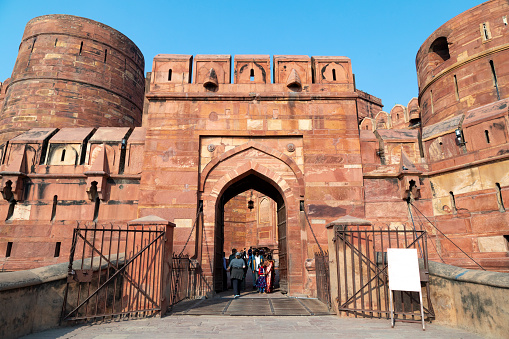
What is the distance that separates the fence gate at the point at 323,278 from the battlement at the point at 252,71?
4741 mm

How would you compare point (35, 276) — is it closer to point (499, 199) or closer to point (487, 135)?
point (499, 199)

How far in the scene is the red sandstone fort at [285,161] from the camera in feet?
27.8

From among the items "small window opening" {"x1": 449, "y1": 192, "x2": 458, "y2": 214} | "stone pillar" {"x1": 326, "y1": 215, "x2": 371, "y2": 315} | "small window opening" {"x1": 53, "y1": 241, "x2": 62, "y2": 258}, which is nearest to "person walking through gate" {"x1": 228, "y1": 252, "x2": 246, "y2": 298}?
"stone pillar" {"x1": 326, "y1": 215, "x2": 371, "y2": 315}

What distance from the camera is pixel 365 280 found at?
18.8ft

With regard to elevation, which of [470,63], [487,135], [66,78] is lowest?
[487,135]

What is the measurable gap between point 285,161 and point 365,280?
4256mm

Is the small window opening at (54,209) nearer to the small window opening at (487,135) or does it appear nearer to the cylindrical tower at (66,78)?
the cylindrical tower at (66,78)

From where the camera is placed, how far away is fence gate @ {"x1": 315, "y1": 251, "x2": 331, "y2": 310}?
21.7 ft

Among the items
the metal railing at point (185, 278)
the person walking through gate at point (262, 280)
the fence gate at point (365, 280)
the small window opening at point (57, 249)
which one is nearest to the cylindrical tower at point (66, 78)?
the small window opening at point (57, 249)

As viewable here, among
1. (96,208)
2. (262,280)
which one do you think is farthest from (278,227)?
(96,208)

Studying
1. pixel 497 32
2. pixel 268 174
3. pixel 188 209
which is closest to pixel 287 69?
pixel 268 174

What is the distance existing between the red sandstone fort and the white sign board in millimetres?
3547

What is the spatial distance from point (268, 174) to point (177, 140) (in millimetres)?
2567

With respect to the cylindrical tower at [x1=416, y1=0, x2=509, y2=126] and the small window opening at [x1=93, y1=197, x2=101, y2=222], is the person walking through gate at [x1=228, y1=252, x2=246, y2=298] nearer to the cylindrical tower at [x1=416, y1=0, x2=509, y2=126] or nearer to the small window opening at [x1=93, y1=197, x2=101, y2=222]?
the small window opening at [x1=93, y1=197, x2=101, y2=222]
